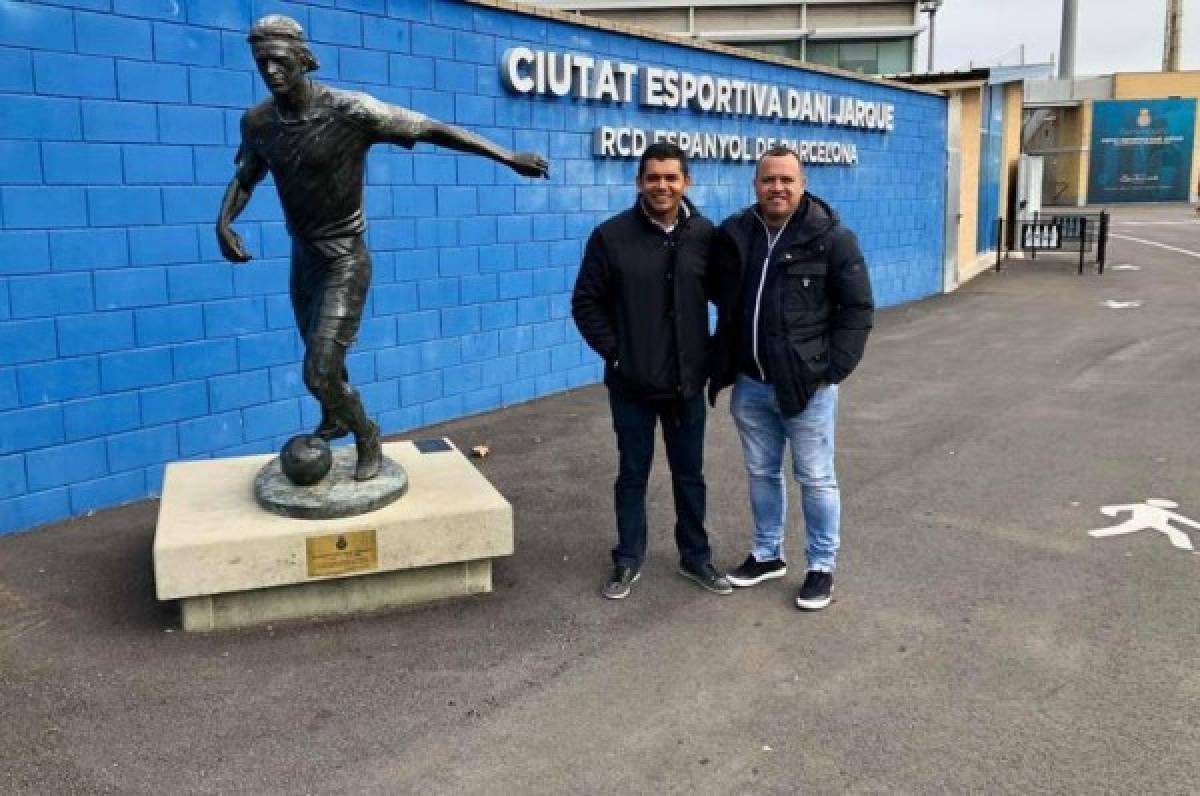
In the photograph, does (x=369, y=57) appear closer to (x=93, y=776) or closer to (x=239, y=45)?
(x=239, y=45)

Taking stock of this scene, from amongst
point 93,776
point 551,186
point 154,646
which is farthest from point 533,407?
point 93,776

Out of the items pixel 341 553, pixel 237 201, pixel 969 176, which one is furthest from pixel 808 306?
pixel 969 176

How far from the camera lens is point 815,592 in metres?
4.33

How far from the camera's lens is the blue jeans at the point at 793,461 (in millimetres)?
4207

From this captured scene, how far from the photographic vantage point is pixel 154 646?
400 centimetres

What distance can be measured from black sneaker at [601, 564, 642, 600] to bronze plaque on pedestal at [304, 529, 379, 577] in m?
0.97

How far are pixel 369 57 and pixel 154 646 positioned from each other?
4.22 metres

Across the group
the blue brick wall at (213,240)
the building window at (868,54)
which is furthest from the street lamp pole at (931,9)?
the blue brick wall at (213,240)

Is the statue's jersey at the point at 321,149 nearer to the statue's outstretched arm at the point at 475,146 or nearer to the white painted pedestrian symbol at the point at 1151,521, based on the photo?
the statue's outstretched arm at the point at 475,146

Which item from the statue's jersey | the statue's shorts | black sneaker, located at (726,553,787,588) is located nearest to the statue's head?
the statue's jersey

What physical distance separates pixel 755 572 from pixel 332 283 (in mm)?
2147

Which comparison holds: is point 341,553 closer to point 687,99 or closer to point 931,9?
point 687,99

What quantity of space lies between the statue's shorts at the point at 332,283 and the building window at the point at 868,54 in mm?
49738

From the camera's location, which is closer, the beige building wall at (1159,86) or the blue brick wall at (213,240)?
the blue brick wall at (213,240)
